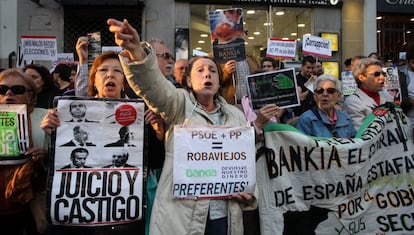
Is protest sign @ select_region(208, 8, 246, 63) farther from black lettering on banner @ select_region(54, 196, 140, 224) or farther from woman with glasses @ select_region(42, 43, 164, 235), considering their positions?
black lettering on banner @ select_region(54, 196, 140, 224)

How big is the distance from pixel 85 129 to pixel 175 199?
728 mm

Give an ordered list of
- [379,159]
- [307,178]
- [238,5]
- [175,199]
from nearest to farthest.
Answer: [175,199]
[307,178]
[379,159]
[238,5]

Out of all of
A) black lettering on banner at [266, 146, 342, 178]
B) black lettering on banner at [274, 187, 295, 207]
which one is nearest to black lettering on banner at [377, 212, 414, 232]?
black lettering on banner at [266, 146, 342, 178]

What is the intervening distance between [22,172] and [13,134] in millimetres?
258

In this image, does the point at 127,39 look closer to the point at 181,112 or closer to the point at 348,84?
the point at 181,112

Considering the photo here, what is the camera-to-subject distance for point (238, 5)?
11.7 metres

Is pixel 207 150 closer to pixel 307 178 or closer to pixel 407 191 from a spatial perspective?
pixel 307 178

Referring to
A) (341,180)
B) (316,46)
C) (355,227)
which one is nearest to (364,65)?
(341,180)

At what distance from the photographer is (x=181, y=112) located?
9.18 ft

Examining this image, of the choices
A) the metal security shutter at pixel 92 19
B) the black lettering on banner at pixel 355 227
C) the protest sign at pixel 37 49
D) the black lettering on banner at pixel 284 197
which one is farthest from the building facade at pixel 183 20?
the black lettering on banner at pixel 284 197

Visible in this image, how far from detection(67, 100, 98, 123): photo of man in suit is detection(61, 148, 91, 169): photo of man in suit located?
19 cm

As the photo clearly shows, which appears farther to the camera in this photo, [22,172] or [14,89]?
[14,89]

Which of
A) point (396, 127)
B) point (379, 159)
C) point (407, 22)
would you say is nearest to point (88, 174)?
point (379, 159)

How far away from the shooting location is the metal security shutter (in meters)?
11.4
